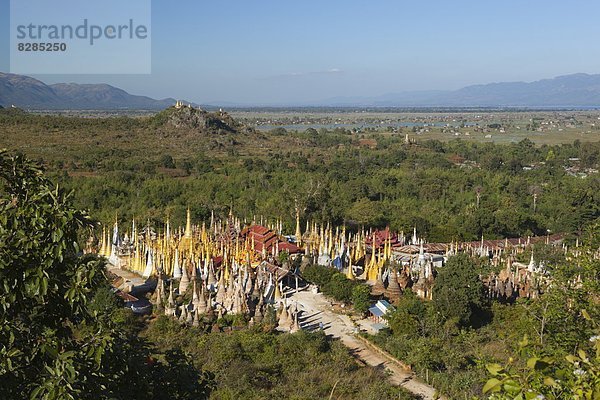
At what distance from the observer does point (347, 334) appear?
21375mm

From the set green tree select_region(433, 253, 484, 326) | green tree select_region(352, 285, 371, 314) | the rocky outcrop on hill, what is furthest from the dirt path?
the rocky outcrop on hill

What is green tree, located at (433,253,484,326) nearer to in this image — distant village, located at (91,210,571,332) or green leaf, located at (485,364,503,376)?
distant village, located at (91,210,571,332)

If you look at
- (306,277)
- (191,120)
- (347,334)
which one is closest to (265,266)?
(306,277)

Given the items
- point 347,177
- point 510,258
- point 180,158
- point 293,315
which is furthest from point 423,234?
point 180,158

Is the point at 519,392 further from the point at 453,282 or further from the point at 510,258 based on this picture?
the point at 510,258

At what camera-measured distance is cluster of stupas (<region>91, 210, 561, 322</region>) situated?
2288 centimetres

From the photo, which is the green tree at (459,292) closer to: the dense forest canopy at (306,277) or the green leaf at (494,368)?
the dense forest canopy at (306,277)

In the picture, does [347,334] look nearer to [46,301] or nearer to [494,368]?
[46,301]

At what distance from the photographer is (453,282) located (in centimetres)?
2223

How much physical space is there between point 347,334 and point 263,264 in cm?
619

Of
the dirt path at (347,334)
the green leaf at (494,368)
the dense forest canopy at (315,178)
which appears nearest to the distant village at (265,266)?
the dirt path at (347,334)

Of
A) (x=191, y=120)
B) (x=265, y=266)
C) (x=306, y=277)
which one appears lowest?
(x=306, y=277)

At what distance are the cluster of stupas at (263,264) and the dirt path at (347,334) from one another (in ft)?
3.40

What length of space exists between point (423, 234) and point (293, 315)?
705 inches
